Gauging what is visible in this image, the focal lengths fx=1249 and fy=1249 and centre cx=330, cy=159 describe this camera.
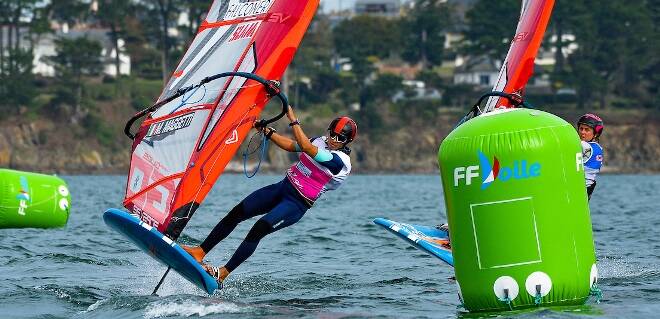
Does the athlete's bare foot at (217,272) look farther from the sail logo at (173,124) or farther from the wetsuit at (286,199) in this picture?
the sail logo at (173,124)

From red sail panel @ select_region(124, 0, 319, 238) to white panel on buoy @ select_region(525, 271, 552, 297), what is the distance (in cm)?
292

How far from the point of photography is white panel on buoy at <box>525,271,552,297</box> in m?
9.28

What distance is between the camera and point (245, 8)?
37.1ft

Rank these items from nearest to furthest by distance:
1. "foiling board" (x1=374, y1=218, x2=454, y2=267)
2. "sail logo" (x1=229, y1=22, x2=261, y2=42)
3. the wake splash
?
1. the wake splash
2. "sail logo" (x1=229, y1=22, x2=261, y2=42)
3. "foiling board" (x1=374, y1=218, x2=454, y2=267)

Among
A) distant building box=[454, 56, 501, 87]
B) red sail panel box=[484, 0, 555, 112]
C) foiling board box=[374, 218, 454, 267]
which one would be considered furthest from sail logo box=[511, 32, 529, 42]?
distant building box=[454, 56, 501, 87]

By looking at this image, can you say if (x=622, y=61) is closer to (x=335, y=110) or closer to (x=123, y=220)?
(x=335, y=110)

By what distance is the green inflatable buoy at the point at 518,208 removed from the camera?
30.1 ft

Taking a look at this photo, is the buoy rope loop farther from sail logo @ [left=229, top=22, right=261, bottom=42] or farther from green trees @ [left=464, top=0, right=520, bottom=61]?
green trees @ [left=464, top=0, right=520, bottom=61]

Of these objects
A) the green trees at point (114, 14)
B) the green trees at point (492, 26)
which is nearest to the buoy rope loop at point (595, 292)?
the green trees at point (492, 26)

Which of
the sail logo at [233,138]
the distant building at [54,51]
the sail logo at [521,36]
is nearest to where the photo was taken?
the sail logo at [233,138]

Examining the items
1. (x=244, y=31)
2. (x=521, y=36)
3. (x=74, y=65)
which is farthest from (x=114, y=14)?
(x=244, y=31)

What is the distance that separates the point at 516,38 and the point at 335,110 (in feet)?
231

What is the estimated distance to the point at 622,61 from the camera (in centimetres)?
8288

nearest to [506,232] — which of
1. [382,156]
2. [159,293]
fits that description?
[159,293]
